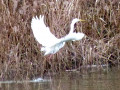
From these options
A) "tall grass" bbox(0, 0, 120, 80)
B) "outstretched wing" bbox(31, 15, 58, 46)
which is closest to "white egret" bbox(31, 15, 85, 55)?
"outstretched wing" bbox(31, 15, 58, 46)

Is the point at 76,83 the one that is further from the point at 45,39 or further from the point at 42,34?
the point at 42,34

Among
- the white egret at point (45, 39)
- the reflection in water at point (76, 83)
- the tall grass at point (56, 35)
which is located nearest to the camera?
the reflection in water at point (76, 83)

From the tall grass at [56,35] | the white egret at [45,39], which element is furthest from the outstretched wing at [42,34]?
the tall grass at [56,35]

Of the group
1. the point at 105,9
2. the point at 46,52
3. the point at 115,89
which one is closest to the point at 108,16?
the point at 105,9

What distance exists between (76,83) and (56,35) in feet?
4.97

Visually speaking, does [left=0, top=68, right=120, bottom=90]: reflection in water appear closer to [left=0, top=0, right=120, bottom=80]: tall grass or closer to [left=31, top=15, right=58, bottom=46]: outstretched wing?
[left=0, top=0, right=120, bottom=80]: tall grass

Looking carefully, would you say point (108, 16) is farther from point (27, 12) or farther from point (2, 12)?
point (2, 12)

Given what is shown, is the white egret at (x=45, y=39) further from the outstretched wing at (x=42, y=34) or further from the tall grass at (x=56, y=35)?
the tall grass at (x=56, y=35)

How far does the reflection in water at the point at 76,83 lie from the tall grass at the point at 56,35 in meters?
A: 0.37

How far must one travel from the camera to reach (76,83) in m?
6.68

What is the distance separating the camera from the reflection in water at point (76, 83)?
6332mm

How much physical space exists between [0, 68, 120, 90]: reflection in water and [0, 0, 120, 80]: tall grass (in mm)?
367

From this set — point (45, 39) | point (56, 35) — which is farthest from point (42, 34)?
point (56, 35)

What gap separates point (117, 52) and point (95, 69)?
25.4 inches
